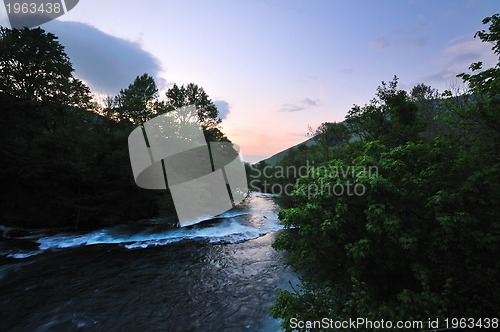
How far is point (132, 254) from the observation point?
15.1 metres

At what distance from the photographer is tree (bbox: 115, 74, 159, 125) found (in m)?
30.5

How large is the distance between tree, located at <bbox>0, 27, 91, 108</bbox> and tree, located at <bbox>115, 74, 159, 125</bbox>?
645 cm

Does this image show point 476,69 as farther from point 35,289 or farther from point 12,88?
point 12,88

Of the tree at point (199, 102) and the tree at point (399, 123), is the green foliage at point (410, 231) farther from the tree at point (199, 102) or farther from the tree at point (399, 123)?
the tree at point (199, 102)

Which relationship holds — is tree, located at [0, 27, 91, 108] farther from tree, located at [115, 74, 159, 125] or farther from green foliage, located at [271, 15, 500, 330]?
green foliage, located at [271, 15, 500, 330]

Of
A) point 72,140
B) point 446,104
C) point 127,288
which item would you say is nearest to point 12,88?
point 72,140

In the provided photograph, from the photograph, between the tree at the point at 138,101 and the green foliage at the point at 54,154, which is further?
the tree at the point at 138,101

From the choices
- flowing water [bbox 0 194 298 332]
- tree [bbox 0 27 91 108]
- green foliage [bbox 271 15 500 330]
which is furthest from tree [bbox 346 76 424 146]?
tree [bbox 0 27 91 108]

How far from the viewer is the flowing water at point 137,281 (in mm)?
8641

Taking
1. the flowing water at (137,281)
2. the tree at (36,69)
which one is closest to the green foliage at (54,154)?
the tree at (36,69)

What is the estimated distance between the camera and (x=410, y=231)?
5.58 metres

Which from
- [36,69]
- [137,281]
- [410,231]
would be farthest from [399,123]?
[36,69]

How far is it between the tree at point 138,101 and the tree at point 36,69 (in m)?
6.45

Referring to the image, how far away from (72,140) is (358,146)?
2491cm
